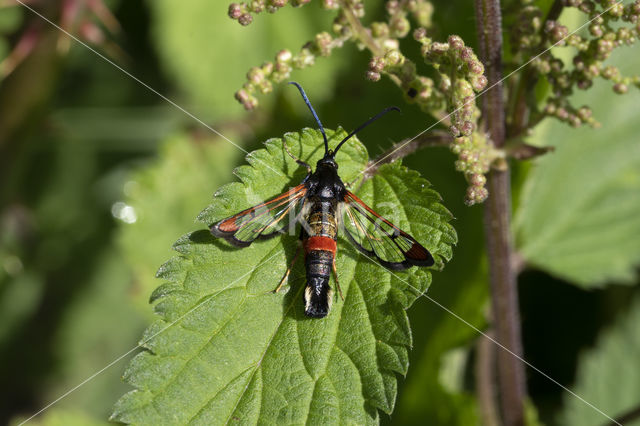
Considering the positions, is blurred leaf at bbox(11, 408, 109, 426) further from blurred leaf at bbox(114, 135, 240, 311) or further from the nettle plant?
the nettle plant

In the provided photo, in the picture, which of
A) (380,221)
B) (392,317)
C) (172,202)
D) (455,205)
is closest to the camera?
(392,317)

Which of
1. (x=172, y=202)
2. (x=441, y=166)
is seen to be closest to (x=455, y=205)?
(x=441, y=166)

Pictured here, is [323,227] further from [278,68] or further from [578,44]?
[578,44]

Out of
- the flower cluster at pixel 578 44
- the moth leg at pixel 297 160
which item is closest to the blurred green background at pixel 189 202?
the flower cluster at pixel 578 44

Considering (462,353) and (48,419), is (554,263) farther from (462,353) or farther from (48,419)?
(48,419)

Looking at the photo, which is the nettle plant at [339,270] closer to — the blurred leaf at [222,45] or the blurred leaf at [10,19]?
the blurred leaf at [222,45]

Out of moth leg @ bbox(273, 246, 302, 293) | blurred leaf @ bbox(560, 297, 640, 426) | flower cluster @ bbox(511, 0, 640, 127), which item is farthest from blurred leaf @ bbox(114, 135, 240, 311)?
blurred leaf @ bbox(560, 297, 640, 426)
